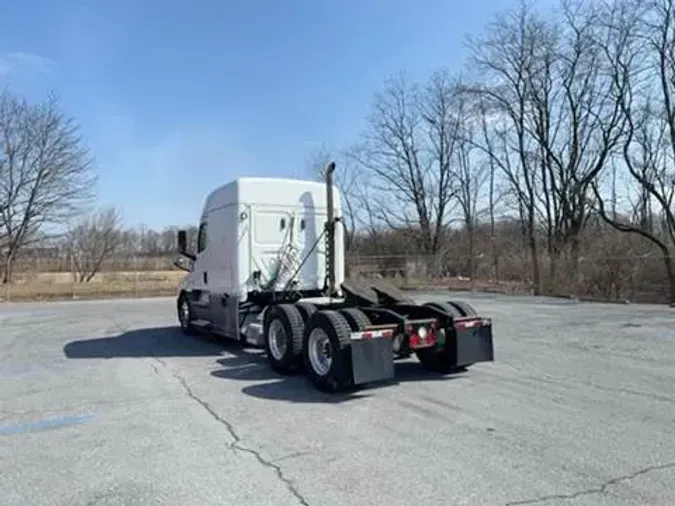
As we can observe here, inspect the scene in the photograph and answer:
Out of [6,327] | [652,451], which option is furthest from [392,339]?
[6,327]

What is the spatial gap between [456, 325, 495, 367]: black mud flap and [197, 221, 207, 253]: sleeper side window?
6.02 meters

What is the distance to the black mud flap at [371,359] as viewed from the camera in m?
7.21

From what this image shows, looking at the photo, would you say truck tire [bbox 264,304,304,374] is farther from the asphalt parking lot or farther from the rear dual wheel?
the rear dual wheel

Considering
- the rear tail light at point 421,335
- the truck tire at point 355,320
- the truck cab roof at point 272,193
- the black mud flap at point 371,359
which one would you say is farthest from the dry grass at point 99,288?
the black mud flap at point 371,359

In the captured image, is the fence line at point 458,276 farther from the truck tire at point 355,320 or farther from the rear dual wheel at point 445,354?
the truck tire at point 355,320

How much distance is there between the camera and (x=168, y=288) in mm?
33750

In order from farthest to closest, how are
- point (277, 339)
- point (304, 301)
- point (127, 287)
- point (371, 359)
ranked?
point (127, 287)
point (304, 301)
point (277, 339)
point (371, 359)

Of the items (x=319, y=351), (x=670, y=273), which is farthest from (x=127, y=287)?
(x=319, y=351)

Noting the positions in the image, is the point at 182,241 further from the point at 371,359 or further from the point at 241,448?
the point at 241,448

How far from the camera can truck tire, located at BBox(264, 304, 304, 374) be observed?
28.2 feet

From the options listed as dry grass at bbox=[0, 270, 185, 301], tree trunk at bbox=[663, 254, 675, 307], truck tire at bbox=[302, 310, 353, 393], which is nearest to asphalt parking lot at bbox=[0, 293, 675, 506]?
truck tire at bbox=[302, 310, 353, 393]

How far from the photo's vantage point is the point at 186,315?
46.6ft

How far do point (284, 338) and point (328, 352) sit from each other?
1.32m

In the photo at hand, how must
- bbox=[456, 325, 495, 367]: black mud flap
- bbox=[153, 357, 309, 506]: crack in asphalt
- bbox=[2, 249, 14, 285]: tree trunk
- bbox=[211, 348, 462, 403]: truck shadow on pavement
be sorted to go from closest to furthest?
bbox=[153, 357, 309, 506]: crack in asphalt, bbox=[211, 348, 462, 403]: truck shadow on pavement, bbox=[456, 325, 495, 367]: black mud flap, bbox=[2, 249, 14, 285]: tree trunk
